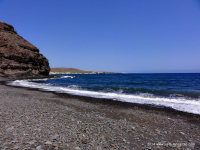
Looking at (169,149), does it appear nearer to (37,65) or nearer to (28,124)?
(28,124)

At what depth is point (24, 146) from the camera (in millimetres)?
4613

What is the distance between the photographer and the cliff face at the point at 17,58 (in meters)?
54.1

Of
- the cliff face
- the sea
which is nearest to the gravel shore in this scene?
the sea

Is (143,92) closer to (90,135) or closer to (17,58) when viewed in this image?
(90,135)

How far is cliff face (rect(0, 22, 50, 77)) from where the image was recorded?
2131 inches

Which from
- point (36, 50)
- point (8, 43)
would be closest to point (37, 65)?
point (36, 50)

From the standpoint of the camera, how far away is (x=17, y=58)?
188 feet

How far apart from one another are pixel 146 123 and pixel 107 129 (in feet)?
9.19

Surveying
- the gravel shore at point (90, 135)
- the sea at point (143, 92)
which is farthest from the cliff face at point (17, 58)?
the gravel shore at point (90, 135)

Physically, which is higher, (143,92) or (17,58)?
(17,58)

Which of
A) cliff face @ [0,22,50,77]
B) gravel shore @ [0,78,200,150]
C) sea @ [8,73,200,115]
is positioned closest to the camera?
gravel shore @ [0,78,200,150]

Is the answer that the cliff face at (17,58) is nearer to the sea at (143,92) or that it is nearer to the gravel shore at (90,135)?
the sea at (143,92)

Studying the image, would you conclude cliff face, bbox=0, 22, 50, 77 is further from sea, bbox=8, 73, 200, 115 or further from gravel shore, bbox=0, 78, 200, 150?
gravel shore, bbox=0, 78, 200, 150

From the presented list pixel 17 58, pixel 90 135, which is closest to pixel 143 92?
pixel 90 135
